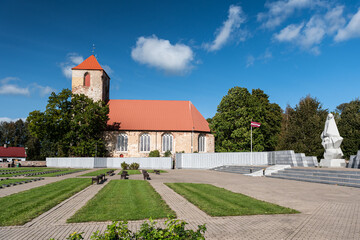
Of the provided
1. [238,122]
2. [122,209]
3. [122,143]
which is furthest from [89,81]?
[122,209]

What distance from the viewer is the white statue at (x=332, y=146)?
24672 millimetres

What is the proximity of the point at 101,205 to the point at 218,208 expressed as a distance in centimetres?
425

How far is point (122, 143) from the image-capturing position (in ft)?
165

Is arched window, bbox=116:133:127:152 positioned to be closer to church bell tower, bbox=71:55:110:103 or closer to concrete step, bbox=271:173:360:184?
church bell tower, bbox=71:55:110:103

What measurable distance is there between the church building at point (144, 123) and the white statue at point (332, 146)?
88.3ft

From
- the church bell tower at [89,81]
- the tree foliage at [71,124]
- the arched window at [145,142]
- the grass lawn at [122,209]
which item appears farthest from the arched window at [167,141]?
the grass lawn at [122,209]

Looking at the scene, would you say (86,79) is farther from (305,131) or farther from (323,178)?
(323,178)

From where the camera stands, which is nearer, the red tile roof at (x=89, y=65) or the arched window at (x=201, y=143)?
the arched window at (x=201, y=143)

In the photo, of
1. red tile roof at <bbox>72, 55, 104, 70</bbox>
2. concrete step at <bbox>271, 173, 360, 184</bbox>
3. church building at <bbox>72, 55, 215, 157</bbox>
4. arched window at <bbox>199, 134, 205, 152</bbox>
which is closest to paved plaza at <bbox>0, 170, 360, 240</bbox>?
concrete step at <bbox>271, 173, 360, 184</bbox>

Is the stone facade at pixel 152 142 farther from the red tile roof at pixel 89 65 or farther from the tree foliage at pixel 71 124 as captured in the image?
the red tile roof at pixel 89 65

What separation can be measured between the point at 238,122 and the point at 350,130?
50.6ft

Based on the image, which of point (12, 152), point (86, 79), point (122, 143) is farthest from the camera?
point (12, 152)

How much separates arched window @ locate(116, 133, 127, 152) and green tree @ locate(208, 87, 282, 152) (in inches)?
654

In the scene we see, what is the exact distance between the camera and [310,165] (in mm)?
27328
